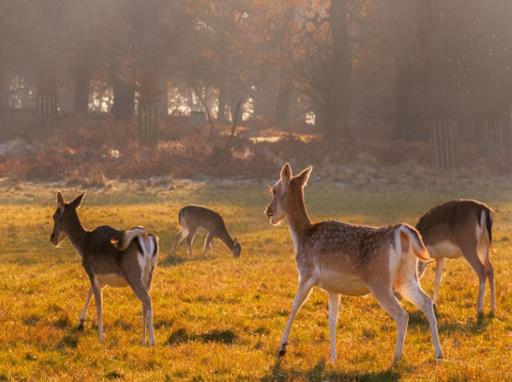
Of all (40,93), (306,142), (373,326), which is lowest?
(373,326)

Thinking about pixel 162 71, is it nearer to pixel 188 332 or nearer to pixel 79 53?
pixel 79 53

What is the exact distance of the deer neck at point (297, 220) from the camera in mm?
10102

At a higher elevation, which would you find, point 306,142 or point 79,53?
point 79,53

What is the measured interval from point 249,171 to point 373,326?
28575mm

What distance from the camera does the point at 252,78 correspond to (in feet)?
219

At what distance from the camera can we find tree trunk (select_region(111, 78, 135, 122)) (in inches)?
2299

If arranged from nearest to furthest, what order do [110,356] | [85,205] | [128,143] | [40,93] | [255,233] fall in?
[110,356] → [255,233] → [85,205] → [128,143] → [40,93]

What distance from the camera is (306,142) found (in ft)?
156

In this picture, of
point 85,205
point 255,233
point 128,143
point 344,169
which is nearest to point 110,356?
point 255,233

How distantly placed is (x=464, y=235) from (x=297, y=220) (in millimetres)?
3734

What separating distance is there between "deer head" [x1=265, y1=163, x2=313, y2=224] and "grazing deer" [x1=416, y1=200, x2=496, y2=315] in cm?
309

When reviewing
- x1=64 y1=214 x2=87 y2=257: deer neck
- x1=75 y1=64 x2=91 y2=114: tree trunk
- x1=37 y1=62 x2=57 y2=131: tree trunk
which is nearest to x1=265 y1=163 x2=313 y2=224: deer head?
x1=64 y1=214 x2=87 y2=257: deer neck

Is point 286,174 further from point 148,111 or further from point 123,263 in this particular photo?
point 148,111

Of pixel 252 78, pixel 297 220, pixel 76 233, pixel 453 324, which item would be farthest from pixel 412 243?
pixel 252 78
